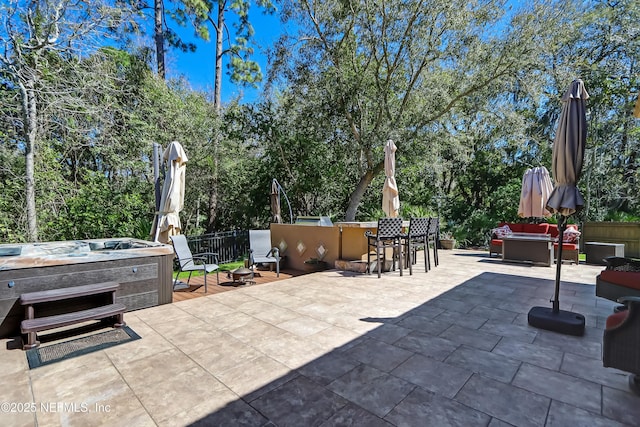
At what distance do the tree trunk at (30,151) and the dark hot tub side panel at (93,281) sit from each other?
12.6 ft

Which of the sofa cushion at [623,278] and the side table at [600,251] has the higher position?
the sofa cushion at [623,278]

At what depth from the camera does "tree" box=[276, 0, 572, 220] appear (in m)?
8.07

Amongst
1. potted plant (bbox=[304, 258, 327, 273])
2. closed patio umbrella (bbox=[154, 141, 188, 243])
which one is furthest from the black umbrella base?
closed patio umbrella (bbox=[154, 141, 188, 243])

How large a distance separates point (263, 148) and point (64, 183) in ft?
19.6

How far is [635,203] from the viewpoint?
9.50m

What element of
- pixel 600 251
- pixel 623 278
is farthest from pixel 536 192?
pixel 623 278

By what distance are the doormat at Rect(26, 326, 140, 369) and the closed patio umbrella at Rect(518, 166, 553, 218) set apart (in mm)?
7602

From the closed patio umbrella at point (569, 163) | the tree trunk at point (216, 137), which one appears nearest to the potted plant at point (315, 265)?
the closed patio umbrella at point (569, 163)

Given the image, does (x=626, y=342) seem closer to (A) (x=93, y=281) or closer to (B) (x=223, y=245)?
(A) (x=93, y=281)

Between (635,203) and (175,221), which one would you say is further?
(635,203)

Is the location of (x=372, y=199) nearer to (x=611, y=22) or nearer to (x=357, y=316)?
(x=357, y=316)

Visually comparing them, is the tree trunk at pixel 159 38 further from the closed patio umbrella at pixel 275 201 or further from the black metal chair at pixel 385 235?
the black metal chair at pixel 385 235

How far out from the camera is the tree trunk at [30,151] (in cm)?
584

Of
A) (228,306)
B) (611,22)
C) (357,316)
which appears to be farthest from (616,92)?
(228,306)
